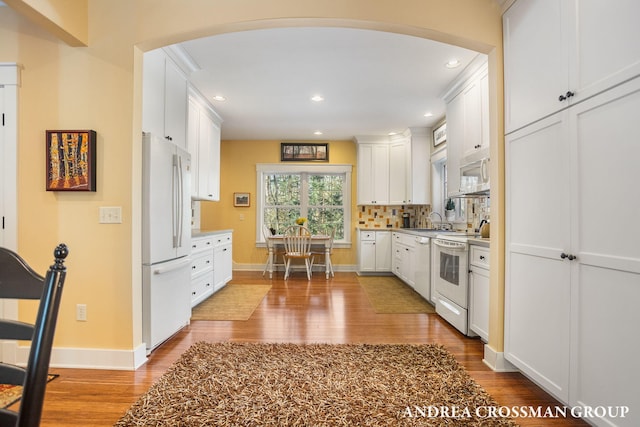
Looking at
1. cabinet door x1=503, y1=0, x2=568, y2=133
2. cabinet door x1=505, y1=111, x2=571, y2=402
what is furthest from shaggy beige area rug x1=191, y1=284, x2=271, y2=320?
cabinet door x1=503, y1=0, x2=568, y2=133

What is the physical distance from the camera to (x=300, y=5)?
2.17 metres

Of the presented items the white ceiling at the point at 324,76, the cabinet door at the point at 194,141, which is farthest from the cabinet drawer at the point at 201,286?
the white ceiling at the point at 324,76

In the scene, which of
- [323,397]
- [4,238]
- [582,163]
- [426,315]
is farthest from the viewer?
[426,315]

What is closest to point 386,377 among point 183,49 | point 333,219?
point 183,49

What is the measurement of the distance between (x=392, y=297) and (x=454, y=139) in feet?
7.09

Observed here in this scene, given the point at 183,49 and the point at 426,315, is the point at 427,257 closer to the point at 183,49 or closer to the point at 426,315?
the point at 426,315

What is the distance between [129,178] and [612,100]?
2.80m

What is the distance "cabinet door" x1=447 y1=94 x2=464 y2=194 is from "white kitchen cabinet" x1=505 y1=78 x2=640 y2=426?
4.90 ft

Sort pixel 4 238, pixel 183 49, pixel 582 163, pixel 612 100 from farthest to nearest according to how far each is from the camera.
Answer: pixel 183 49, pixel 4 238, pixel 582 163, pixel 612 100

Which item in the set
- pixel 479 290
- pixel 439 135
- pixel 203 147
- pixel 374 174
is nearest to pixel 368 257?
pixel 374 174

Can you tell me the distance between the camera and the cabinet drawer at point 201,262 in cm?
359

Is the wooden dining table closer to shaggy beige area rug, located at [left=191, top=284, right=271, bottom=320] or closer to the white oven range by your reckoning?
shaggy beige area rug, located at [left=191, top=284, right=271, bottom=320]

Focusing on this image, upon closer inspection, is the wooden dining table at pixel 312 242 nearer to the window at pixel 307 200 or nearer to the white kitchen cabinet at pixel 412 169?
the window at pixel 307 200

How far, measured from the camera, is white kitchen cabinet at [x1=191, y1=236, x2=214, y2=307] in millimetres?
3588
